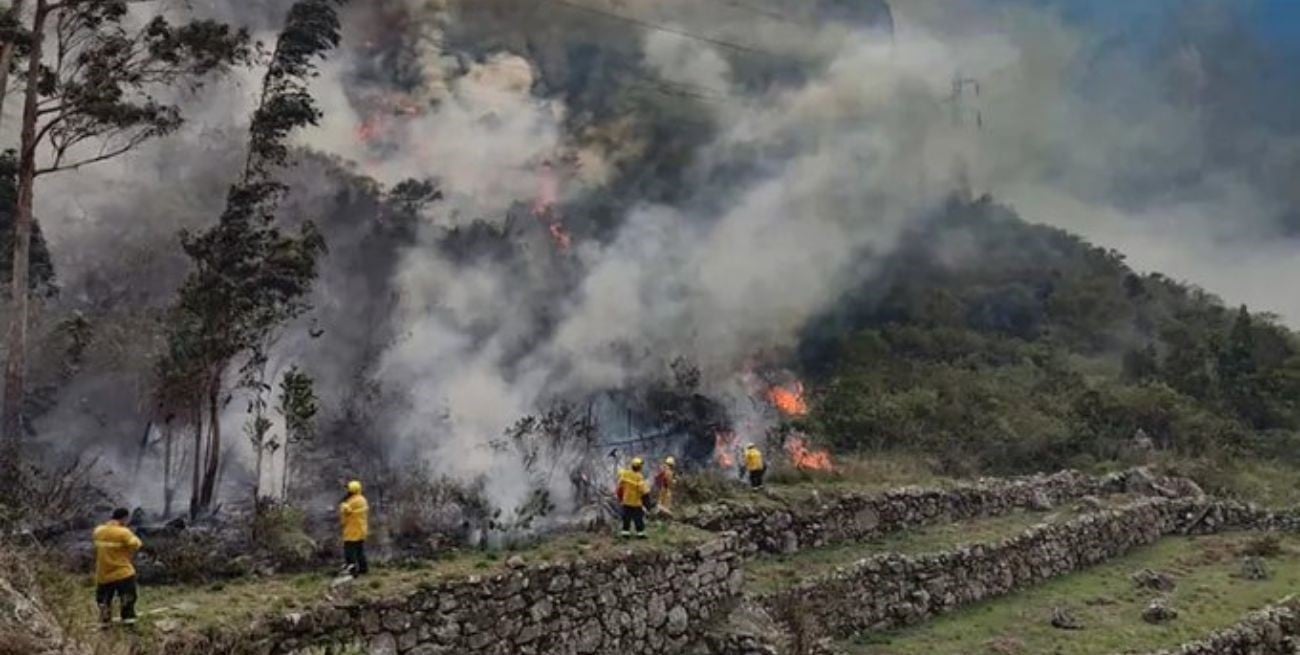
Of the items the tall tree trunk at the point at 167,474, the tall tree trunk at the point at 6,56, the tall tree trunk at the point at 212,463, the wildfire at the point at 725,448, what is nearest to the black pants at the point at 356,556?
the tall tree trunk at the point at 167,474

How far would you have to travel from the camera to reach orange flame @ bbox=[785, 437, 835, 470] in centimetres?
3123

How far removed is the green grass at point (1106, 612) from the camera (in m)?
17.0

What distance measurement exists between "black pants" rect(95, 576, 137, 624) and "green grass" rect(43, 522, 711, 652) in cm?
11

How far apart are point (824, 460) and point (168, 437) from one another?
19.1m

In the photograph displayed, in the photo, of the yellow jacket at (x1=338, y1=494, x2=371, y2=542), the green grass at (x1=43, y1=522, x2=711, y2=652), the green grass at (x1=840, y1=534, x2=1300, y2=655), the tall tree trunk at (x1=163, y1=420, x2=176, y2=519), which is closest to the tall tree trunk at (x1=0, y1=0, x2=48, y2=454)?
the tall tree trunk at (x1=163, y1=420, x2=176, y2=519)

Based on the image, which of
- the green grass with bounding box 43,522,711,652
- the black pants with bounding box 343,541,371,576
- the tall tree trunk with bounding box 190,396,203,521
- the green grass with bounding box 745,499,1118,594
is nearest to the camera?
the green grass with bounding box 43,522,711,652

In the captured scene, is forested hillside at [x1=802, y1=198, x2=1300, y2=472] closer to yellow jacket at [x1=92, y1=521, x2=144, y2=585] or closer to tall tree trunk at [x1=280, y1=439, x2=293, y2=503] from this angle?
tall tree trunk at [x1=280, y1=439, x2=293, y2=503]

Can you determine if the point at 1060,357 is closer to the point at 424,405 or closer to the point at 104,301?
the point at 424,405

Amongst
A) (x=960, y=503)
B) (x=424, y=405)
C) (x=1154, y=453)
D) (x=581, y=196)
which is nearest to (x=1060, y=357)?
(x=1154, y=453)

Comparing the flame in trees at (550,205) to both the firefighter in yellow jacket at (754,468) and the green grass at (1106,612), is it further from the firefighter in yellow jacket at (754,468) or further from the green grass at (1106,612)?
the green grass at (1106,612)

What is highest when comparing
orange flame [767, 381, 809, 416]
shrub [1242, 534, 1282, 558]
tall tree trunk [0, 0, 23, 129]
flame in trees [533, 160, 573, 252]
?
flame in trees [533, 160, 573, 252]

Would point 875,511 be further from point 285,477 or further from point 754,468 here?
point 285,477

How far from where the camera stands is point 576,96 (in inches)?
2069

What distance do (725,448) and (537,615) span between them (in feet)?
75.9
